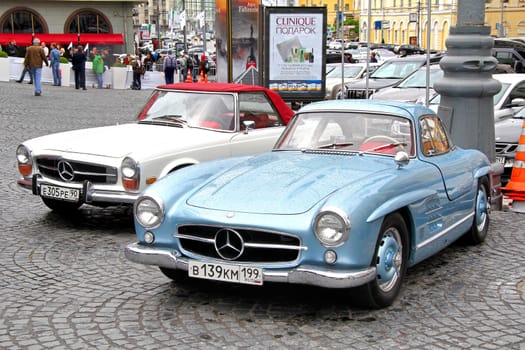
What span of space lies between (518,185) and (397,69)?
11.3 m

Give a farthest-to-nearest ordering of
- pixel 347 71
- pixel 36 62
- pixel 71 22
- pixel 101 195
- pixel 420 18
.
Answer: pixel 420 18
pixel 71 22
pixel 36 62
pixel 347 71
pixel 101 195

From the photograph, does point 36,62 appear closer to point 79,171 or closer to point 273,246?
point 79,171

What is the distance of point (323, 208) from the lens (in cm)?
484

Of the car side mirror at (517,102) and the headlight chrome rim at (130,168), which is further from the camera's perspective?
the car side mirror at (517,102)

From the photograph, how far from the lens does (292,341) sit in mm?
4637

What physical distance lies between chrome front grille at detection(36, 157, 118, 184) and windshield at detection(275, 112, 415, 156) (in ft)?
5.77

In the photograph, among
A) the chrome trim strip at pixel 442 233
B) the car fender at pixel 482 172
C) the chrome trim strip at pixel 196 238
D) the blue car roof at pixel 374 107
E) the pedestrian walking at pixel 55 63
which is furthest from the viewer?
the pedestrian walking at pixel 55 63

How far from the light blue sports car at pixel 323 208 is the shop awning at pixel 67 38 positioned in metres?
41.3

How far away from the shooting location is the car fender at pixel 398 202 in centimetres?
497

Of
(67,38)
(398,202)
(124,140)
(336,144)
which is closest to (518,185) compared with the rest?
(336,144)

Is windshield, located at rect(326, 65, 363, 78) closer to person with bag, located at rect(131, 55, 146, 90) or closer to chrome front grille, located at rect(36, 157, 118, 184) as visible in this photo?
person with bag, located at rect(131, 55, 146, 90)

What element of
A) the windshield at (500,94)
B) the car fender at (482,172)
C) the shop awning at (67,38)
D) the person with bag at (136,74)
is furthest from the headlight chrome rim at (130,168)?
the shop awning at (67,38)

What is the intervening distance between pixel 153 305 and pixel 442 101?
5.56 m

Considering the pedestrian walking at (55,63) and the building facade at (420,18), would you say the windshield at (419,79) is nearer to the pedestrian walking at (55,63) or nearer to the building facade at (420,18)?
the pedestrian walking at (55,63)
